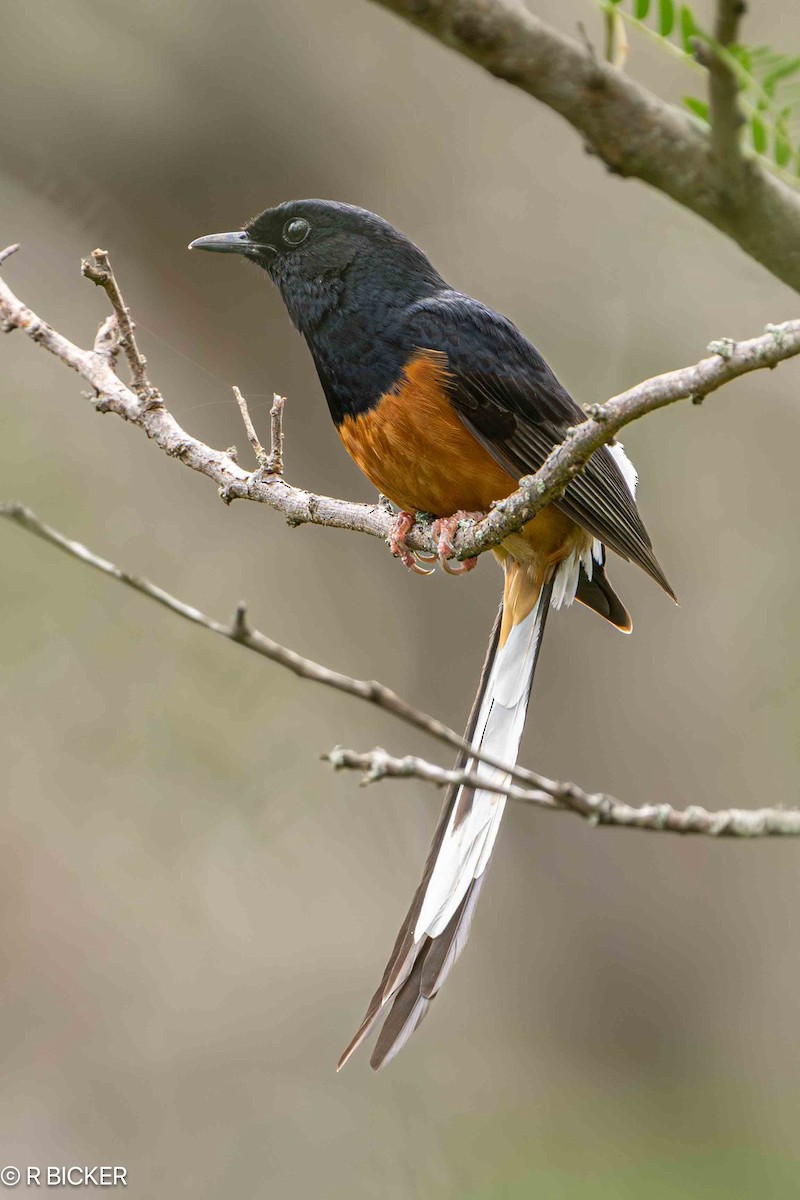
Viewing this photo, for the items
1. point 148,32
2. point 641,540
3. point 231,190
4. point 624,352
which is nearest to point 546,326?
point 624,352

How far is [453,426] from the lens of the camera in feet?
11.6

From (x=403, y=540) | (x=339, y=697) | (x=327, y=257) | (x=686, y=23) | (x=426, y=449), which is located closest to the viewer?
(x=686, y=23)

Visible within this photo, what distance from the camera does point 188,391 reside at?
7391 millimetres

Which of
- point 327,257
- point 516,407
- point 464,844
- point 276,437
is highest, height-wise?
point 327,257

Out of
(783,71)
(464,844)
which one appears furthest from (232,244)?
(783,71)

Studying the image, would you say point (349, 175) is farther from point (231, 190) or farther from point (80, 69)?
point (80, 69)

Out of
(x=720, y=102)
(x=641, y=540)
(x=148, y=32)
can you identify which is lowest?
(x=720, y=102)

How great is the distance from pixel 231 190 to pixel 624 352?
107 inches

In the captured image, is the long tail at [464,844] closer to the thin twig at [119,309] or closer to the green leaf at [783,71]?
the thin twig at [119,309]

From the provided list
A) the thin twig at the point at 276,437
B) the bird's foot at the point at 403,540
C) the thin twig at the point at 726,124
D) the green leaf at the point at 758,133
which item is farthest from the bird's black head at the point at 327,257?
the thin twig at the point at 726,124

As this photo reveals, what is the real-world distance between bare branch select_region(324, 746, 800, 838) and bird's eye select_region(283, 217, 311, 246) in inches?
110

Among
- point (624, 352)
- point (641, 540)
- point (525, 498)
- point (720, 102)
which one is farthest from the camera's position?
point (624, 352)

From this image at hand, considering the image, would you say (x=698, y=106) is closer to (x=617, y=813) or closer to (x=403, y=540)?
(x=617, y=813)

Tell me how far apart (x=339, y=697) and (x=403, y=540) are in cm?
379
